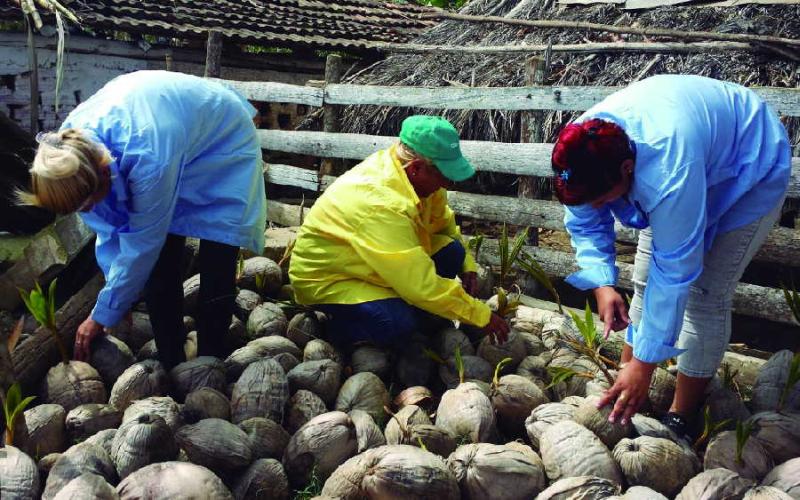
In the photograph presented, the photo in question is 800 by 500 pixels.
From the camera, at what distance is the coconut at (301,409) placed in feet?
9.79

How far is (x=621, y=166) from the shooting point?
230 cm

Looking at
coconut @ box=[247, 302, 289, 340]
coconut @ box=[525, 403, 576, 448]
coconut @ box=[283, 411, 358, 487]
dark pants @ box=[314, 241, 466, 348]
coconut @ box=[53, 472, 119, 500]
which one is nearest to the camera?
coconut @ box=[53, 472, 119, 500]

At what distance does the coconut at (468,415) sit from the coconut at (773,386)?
1082mm

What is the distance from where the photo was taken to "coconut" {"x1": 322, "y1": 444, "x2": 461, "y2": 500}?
7.89 ft

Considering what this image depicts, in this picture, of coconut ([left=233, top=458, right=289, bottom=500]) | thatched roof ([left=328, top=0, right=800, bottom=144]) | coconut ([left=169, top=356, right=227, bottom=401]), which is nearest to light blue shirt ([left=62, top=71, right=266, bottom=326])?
coconut ([left=169, top=356, right=227, bottom=401])

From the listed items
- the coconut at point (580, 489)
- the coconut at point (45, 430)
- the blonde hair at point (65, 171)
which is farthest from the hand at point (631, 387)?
the coconut at point (45, 430)

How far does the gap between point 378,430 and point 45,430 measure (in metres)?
1.22

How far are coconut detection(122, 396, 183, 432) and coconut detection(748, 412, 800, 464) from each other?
2071 mm

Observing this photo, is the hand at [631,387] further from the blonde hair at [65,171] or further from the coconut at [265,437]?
the blonde hair at [65,171]

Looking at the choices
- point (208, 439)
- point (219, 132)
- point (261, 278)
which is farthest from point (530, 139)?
point (208, 439)

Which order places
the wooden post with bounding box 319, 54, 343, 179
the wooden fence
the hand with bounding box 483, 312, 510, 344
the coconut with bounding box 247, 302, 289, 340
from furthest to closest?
the wooden post with bounding box 319, 54, 343, 179
the wooden fence
the coconut with bounding box 247, 302, 289, 340
the hand with bounding box 483, 312, 510, 344

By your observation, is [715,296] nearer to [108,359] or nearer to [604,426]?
[604,426]

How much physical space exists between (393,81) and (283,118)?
2291 mm

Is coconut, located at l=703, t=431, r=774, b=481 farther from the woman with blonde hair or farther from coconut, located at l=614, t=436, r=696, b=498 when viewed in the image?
the woman with blonde hair
